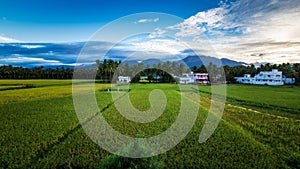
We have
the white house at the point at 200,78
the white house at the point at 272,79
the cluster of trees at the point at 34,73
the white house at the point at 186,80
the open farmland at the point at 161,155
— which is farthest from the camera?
the white house at the point at 200,78

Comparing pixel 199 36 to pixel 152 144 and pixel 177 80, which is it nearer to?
pixel 152 144

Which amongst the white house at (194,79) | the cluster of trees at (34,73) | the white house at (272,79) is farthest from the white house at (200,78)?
the cluster of trees at (34,73)

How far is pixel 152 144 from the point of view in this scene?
7.79 m

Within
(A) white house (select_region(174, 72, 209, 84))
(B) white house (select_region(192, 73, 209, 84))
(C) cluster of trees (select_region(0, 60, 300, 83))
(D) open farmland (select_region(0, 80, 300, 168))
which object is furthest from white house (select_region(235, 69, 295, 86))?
(D) open farmland (select_region(0, 80, 300, 168))

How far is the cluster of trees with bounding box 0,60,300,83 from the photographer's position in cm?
5455

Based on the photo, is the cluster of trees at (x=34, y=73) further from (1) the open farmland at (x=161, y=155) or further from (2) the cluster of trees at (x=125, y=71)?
(1) the open farmland at (x=161, y=155)

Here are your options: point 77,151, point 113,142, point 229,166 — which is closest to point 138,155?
point 229,166

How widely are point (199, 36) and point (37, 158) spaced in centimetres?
1676

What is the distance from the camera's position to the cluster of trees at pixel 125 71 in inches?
2148

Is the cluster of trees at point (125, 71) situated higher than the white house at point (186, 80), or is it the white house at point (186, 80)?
the cluster of trees at point (125, 71)

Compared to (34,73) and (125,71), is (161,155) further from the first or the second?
(125,71)

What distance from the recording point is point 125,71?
247ft

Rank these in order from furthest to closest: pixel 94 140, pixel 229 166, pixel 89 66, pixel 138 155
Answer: pixel 89 66
pixel 94 140
pixel 229 166
pixel 138 155

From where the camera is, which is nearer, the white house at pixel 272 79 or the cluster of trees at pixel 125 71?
the white house at pixel 272 79
